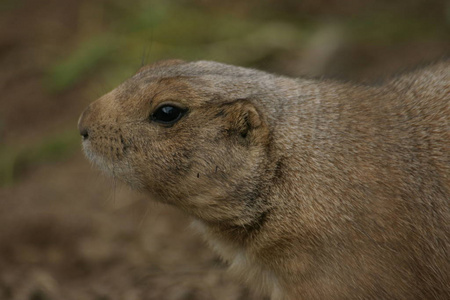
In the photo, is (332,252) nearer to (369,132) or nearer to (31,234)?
(369,132)

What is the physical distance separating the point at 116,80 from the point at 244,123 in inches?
185

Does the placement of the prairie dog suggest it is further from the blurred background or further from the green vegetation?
the green vegetation

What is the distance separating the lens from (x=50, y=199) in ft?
22.5

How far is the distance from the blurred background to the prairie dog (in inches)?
56.4

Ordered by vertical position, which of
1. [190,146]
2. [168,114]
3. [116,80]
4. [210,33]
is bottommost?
[190,146]

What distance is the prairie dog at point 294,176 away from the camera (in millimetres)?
3621

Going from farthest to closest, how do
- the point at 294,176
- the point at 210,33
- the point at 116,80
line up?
the point at 210,33 < the point at 116,80 < the point at 294,176

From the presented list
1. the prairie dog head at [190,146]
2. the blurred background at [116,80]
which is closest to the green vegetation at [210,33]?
the blurred background at [116,80]

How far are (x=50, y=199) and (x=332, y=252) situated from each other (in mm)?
4156

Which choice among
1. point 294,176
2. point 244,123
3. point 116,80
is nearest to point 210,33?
point 116,80

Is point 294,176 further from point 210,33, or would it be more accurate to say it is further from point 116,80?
point 210,33

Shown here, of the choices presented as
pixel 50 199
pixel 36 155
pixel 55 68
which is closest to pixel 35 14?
pixel 55 68

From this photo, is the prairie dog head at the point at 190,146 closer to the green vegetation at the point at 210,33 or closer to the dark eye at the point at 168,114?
the dark eye at the point at 168,114

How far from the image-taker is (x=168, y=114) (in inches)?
149
